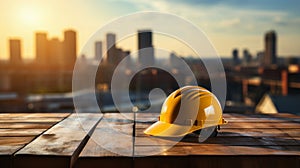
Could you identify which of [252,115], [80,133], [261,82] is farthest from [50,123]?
[261,82]

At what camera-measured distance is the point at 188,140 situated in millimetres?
3236

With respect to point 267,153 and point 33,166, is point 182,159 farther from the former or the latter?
point 33,166

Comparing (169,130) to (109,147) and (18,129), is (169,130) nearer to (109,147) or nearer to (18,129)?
(109,147)

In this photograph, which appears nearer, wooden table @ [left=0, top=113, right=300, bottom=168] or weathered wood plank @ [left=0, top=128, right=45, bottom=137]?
wooden table @ [left=0, top=113, right=300, bottom=168]

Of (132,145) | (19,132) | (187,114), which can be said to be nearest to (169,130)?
(187,114)

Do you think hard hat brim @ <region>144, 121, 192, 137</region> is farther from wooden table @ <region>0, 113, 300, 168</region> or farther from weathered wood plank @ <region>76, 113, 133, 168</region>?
weathered wood plank @ <region>76, 113, 133, 168</region>

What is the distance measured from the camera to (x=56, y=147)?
9.19 feet

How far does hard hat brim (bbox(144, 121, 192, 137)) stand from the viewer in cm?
343

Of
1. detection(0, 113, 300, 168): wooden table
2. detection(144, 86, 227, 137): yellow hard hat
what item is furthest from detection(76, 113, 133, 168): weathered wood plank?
detection(144, 86, 227, 137): yellow hard hat

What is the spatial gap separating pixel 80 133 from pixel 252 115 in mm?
2997

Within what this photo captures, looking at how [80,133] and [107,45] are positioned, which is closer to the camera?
[80,133]

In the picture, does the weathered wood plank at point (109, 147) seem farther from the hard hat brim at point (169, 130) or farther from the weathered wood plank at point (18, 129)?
the weathered wood plank at point (18, 129)

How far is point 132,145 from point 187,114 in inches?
38.4

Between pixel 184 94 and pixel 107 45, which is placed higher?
pixel 107 45
